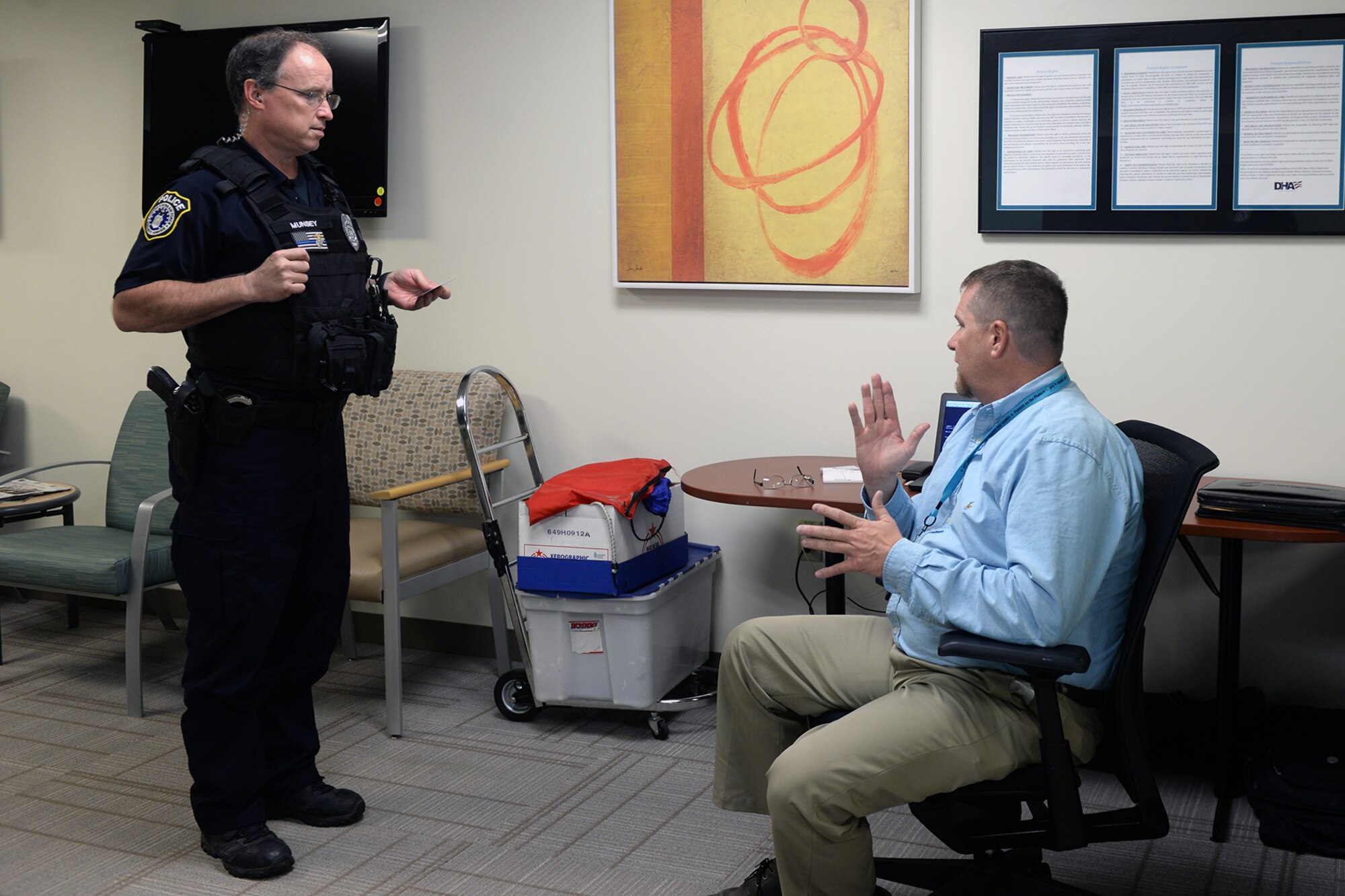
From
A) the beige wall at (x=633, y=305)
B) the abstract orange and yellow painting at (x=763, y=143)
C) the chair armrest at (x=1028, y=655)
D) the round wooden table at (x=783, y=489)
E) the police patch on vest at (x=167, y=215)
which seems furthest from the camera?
the abstract orange and yellow painting at (x=763, y=143)

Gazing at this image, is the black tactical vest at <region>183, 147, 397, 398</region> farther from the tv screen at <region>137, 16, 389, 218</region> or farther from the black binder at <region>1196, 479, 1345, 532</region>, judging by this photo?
A: the black binder at <region>1196, 479, 1345, 532</region>

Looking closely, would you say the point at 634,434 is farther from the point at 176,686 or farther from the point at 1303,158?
the point at 1303,158

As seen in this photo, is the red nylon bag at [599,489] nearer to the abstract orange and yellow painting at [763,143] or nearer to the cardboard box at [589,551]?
the cardboard box at [589,551]

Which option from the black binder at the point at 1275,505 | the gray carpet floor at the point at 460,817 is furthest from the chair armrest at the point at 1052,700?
the black binder at the point at 1275,505

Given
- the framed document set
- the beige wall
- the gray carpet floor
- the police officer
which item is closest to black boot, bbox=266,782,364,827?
the gray carpet floor

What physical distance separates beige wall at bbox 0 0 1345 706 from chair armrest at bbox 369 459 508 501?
0.86ft

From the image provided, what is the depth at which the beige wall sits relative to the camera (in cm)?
306

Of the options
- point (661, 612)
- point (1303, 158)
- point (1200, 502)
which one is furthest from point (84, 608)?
point (1303, 158)

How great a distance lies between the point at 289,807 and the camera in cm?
282

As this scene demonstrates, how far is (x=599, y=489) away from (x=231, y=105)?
1.95 metres

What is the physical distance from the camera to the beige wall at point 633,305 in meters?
3.06

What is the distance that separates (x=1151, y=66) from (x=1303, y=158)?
0.43 m

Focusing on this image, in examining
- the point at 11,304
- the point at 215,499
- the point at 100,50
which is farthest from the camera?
the point at 11,304

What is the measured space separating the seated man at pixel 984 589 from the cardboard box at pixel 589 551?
42.9 inches
